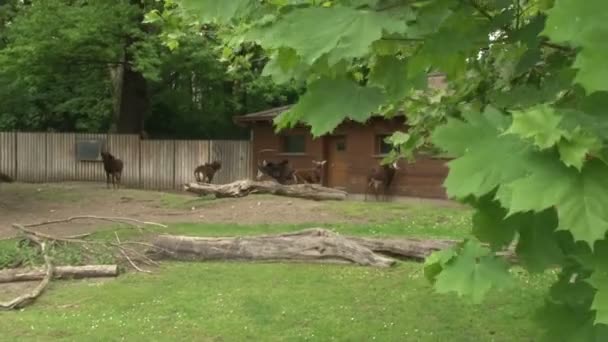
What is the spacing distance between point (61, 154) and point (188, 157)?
212 inches

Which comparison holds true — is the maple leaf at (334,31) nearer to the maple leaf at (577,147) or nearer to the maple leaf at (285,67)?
the maple leaf at (285,67)

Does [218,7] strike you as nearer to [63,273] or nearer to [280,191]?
[63,273]

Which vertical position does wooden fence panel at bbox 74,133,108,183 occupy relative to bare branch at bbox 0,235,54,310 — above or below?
above

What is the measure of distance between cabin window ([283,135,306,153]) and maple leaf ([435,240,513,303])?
1125 inches

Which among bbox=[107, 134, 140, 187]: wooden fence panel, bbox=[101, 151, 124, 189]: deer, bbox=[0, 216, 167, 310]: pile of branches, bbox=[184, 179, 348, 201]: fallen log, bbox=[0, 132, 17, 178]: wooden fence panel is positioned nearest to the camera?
bbox=[0, 216, 167, 310]: pile of branches

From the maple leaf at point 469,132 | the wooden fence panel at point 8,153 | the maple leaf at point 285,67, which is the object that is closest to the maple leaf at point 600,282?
the maple leaf at point 469,132

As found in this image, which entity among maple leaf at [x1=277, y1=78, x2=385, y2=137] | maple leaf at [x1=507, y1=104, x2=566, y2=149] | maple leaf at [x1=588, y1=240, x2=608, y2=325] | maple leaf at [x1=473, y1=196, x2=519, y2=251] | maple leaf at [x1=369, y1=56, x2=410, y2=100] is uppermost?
maple leaf at [x1=369, y1=56, x2=410, y2=100]

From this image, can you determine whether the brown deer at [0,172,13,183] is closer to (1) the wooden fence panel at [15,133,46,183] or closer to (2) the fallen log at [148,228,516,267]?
(1) the wooden fence panel at [15,133,46,183]

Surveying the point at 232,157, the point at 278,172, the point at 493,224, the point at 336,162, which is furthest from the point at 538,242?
the point at 232,157

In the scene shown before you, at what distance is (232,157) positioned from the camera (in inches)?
1330

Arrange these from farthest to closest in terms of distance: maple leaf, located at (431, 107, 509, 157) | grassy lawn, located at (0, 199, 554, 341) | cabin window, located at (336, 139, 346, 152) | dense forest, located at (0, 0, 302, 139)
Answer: dense forest, located at (0, 0, 302, 139) → cabin window, located at (336, 139, 346, 152) → grassy lawn, located at (0, 199, 554, 341) → maple leaf, located at (431, 107, 509, 157)

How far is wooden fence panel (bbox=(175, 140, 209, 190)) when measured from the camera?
3356 cm

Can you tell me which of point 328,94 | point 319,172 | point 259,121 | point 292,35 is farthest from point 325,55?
point 259,121

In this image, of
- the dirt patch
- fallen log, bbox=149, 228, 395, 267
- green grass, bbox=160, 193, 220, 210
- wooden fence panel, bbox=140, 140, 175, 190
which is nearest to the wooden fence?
wooden fence panel, bbox=140, 140, 175, 190
